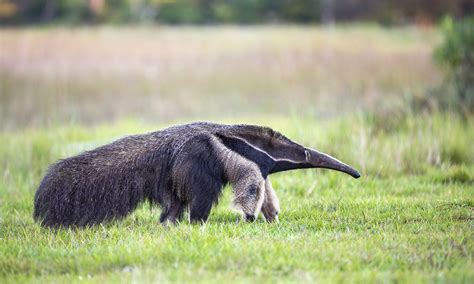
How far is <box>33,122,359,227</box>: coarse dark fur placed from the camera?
19.8ft

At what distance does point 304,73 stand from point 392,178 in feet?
33.4

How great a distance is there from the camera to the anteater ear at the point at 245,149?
618 centimetres

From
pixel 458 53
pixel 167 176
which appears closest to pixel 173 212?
pixel 167 176

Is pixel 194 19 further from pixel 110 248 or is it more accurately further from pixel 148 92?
pixel 110 248

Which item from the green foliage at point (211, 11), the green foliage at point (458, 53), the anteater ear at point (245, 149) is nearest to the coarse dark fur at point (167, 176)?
the anteater ear at point (245, 149)

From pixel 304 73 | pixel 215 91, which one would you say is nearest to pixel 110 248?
pixel 215 91

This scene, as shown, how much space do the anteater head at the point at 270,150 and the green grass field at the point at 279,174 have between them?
50 centimetres

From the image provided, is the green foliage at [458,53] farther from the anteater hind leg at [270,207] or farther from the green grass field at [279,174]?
the anteater hind leg at [270,207]

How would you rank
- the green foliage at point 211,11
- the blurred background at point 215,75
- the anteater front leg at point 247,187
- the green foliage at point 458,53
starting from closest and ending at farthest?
the anteater front leg at point 247,187, the green foliage at point 458,53, the blurred background at point 215,75, the green foliage at point 211,11

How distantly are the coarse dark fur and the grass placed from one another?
0.19m

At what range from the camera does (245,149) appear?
20.3ft

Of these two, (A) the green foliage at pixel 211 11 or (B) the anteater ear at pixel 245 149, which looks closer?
(B) the anteater ear at pixel 245 149

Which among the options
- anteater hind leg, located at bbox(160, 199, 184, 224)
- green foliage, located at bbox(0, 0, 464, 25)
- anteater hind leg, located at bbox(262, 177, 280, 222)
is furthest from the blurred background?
green foliage, located at bbox(0, 0, 464, 25)

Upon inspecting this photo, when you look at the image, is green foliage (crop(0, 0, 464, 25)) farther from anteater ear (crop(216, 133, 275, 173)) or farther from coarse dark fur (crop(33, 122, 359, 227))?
anteater ear (crop(216, 133, 275, 173))
